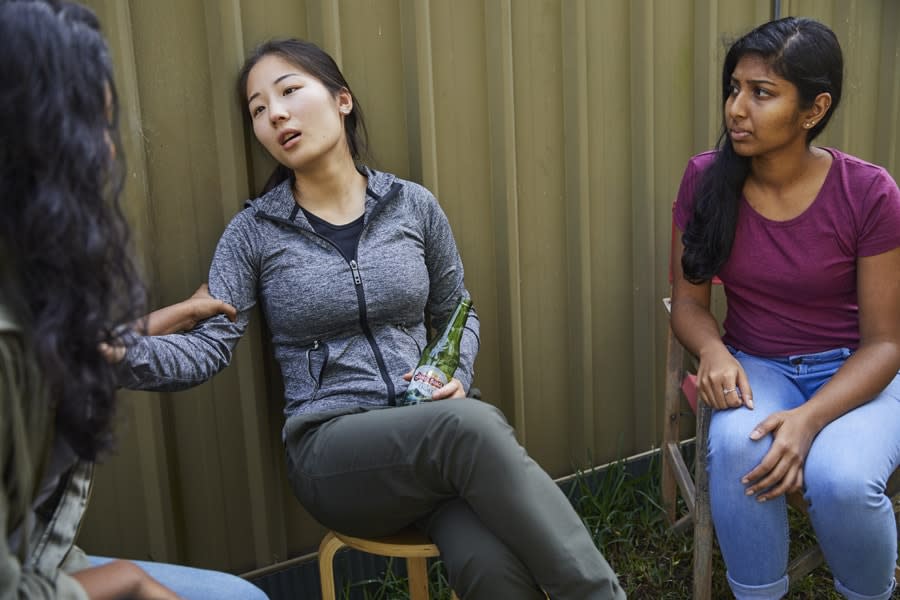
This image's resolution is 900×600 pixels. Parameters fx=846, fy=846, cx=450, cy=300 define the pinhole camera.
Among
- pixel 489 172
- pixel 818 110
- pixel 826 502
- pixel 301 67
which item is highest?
pixel 301 67

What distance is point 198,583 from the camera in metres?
1.54

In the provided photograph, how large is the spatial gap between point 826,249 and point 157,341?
1.83m

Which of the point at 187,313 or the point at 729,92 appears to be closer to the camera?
the point at 187,313

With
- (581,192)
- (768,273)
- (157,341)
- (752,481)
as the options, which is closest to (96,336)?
(157,341)

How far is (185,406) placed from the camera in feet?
7.97

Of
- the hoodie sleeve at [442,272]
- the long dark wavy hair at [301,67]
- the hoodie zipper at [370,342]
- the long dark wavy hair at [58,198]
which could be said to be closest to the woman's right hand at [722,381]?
the hoodie sleeve at [442,272]

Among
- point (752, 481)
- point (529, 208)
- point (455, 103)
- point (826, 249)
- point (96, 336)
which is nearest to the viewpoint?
point (96, 336)

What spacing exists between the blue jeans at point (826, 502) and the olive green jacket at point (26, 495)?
162cm

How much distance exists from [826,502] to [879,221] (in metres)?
0.81

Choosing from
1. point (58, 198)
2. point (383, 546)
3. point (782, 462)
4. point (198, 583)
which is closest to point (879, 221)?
point (782, 462)

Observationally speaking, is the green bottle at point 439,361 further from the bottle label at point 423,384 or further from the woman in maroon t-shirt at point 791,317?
the woman in maroon t-shirt at point 791,317

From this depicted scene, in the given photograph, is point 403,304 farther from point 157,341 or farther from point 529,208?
point 529,208

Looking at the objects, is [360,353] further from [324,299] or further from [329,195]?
[329,195]

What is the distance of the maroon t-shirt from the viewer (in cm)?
239
